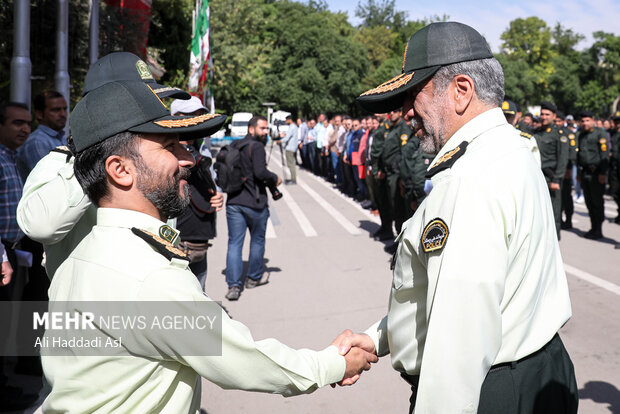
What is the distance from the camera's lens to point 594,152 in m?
10.5

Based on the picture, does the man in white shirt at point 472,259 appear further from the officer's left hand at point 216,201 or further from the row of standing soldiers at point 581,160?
the row of standing soldiers at point 581,160

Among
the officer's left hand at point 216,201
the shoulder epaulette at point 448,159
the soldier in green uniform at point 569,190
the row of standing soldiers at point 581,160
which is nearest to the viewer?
the shoulder epaulette at point 448,159

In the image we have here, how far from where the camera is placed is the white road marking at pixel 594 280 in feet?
22.6

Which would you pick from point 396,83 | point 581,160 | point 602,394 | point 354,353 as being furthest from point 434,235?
point 581,160

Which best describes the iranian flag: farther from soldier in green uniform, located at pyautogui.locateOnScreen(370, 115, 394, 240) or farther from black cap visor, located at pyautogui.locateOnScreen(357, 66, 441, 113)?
black cap visor, located at pyautogui.locateOnScreen(357, 66, 441, 113)

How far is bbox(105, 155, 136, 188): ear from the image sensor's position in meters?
1.76

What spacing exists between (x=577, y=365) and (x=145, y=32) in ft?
27.6

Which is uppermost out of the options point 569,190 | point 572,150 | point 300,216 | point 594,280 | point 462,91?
point 462,91

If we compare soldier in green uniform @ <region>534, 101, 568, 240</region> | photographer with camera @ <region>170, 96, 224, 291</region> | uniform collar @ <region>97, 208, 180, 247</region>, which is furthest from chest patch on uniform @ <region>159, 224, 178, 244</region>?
soldier in green uniform @ <region>534, 101, 568, 240</region>

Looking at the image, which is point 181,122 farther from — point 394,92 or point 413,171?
point 413,171

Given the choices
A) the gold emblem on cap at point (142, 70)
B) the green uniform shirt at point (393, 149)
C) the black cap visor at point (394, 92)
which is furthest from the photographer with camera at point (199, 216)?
the green uniform shirt at point (393, 149)

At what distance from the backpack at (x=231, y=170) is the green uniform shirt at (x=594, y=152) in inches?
265

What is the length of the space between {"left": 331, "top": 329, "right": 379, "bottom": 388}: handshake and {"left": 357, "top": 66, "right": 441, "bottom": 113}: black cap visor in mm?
913

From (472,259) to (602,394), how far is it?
335 centimetres
